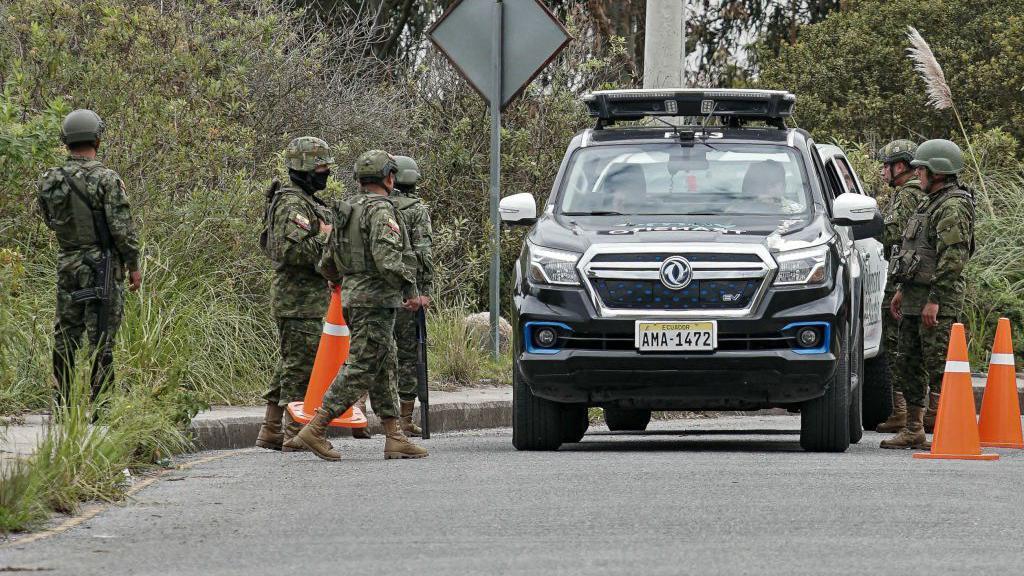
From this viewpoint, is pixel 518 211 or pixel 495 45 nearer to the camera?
pixel 518 211

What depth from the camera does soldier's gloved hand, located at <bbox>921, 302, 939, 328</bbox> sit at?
12156mm

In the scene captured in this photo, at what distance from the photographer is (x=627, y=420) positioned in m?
14.1

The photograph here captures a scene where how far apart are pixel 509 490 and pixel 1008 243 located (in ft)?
36.7

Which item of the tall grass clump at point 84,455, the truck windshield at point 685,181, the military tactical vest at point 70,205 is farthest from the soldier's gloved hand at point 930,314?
the military tactical vest at point 70,205

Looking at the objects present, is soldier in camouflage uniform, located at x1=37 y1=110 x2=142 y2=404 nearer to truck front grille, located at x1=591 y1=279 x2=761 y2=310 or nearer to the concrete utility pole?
truck front grille, located at x1=591 y1=279 x2=761 y2=310

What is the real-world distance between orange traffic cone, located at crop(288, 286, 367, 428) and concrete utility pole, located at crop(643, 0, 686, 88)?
702 centimetres

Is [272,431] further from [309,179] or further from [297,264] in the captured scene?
[309,179]

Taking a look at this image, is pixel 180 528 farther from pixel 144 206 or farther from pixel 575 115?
pixel 575 115

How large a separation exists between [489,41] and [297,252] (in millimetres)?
4576

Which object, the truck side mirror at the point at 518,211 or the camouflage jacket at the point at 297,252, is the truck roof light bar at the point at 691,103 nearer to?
the truck side mirror at the point at 518,211

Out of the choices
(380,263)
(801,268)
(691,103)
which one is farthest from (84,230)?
(801,268)

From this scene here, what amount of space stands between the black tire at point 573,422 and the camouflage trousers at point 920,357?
2146mm

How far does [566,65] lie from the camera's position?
67.0 feet

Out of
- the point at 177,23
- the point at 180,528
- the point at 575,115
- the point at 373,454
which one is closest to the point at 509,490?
the point at 180,528
